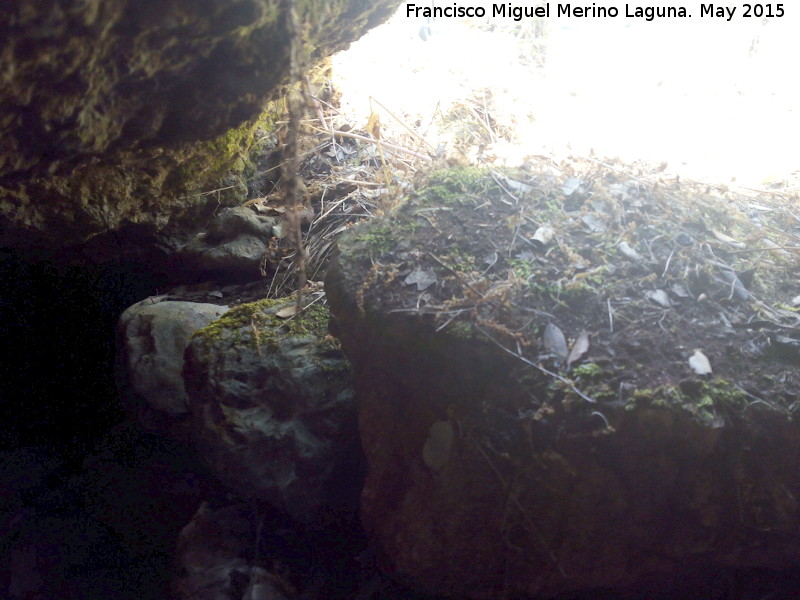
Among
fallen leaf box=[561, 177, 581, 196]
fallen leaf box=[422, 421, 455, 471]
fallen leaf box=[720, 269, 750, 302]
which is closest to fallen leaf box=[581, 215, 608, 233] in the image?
fallen leaf box=[561, 177, 581, 196]

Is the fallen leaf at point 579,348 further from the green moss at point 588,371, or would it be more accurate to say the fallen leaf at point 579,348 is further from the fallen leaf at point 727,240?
the fallen leaf at point 727,240

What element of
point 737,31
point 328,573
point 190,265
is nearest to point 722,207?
point 328,573

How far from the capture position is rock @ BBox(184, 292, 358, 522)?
2055mm

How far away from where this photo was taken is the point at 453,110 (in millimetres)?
3182

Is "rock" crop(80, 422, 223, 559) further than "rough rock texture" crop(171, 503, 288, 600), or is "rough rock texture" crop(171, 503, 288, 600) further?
"rock" crop(80, 422, 223, 559)

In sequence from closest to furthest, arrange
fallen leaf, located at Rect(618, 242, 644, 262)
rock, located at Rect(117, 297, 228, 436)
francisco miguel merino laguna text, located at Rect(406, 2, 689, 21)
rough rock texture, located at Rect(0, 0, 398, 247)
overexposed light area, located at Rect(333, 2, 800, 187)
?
rough rock texture, located at Rect(0, 0, 398, 247), fallen leaf, located at Rect(618, 242, 644, 262), rock, located at Rect(117, 297, 228, 436), overexposed light area, located at Rect(333, 2, 800, 187), francisco miguel merino laguna text, located at Rect(406, 2, 689, 21)

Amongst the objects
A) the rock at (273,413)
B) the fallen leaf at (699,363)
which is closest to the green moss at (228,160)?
the rock at (273,413)

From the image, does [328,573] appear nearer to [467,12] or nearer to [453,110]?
[453,110]

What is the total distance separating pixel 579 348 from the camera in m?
1.60

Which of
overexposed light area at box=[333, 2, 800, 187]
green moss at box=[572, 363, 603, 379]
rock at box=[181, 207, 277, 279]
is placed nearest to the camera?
green moss at box=[572, 363, 603, 379]

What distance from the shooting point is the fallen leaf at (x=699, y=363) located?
156 centimetres

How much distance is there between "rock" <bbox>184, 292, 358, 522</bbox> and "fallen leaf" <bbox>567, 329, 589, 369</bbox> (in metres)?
0.90

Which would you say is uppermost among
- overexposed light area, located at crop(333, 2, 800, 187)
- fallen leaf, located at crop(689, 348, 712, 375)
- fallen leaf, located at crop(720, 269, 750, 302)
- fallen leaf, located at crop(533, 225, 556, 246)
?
A: overexposed light area, located at crop(333, 2, 800, 187)

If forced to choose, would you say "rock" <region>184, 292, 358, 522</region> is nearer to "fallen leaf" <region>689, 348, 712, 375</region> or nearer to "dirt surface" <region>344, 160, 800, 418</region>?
"dirt surface" <region>344, 160, 800, 418</region>
